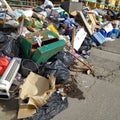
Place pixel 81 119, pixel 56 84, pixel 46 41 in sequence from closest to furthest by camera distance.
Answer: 1. pixel 81 119
2. pixel 56 84
3. pixel 46 41

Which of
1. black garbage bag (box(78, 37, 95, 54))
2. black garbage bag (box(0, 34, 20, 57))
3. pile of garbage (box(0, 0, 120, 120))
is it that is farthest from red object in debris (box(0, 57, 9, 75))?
black garbage bag (box(78, 37, 95, 54))

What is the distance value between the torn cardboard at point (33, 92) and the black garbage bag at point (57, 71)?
21 cm

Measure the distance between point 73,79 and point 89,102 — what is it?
879mm

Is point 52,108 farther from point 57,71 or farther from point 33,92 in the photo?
point 57,71

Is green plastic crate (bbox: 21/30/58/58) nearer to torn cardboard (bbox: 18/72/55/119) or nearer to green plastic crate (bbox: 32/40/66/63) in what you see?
green plastic crate (bbox: 32/40/66/63)

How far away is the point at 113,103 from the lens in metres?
4.44

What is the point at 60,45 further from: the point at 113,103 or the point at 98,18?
the point at 98,18

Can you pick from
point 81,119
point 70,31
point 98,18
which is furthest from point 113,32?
point 81,119

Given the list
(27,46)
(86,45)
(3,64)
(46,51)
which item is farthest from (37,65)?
(86,45)

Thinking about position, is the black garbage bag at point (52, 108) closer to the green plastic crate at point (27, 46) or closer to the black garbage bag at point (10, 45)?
the green plastic crate at point (27, 46)

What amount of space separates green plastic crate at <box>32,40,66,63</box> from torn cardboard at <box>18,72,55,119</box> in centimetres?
44

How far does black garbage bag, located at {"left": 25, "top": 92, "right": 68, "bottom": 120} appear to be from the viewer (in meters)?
3.71

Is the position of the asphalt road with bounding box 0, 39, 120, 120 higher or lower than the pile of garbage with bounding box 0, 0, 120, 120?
lower

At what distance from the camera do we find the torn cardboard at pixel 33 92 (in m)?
3.76
